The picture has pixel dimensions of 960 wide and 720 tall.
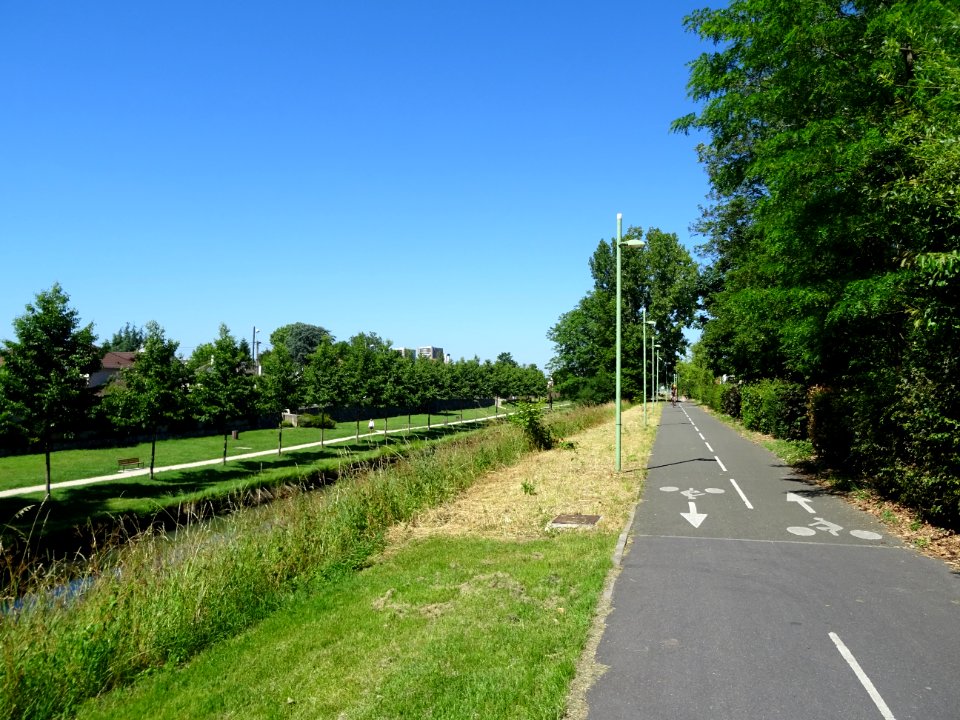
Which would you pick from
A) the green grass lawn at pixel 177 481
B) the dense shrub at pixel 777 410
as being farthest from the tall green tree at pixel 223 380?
the dense shrub at pixel 777 410

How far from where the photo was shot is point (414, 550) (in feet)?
32.7

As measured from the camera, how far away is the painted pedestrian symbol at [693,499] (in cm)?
1158

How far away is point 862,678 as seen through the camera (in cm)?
527

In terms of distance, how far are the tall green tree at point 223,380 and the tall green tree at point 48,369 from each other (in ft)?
21.2

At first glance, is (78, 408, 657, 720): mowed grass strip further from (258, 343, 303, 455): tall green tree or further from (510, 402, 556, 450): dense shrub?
(258, 343, 303, 455): tall green tree

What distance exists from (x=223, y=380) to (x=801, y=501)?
25.0 meters

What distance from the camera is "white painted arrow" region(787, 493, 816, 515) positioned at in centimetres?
1247

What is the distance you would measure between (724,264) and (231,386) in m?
34.7

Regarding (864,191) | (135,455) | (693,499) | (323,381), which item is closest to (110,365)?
(135,455)

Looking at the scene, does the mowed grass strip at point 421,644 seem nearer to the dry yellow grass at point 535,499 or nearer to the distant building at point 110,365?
the dry yellow grass at point 535,499

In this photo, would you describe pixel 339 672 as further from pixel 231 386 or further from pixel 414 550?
pixel 231 386

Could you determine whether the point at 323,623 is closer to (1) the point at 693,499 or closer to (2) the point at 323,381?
(1) the point at 693,499

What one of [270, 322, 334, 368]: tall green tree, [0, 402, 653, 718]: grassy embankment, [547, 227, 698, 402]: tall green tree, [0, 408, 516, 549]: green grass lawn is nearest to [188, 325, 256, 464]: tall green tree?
[0, 408, 516, 549]: green grass lawn

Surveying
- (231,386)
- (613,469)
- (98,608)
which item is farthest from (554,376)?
(98,608)
